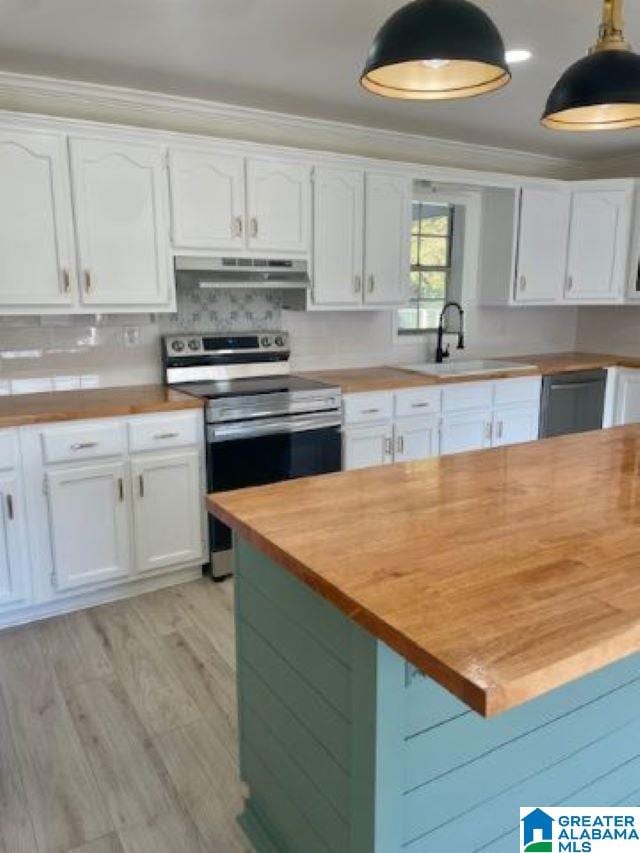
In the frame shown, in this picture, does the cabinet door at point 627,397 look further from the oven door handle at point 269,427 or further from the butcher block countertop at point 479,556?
the butcher block countertop at point 479,556

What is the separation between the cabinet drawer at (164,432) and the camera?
2.88 meters

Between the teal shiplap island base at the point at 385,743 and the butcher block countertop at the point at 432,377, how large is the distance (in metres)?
2.11


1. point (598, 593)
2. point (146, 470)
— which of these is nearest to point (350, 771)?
point (598, 593)

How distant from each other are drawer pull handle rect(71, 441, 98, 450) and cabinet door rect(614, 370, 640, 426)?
362cm

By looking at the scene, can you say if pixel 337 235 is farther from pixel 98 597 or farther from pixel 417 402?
pixel 98 597

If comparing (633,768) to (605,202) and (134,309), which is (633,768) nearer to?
(134,309)

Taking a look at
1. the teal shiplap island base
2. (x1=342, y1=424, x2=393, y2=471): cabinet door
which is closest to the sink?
(x1=342, y1=424, x2=393, y2=471): cabinet door

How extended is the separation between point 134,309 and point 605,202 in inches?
137

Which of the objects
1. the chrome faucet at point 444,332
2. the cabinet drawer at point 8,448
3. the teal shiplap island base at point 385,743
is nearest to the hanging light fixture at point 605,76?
the teal shiplap island base at point 385,743

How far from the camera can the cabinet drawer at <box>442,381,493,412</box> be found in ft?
12.6

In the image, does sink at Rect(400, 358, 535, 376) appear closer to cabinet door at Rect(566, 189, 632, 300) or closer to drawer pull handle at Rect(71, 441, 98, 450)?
cabinet door at Rect(566, 189, 632, 300)

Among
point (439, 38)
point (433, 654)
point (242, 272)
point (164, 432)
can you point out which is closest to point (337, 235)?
point (242, 272)

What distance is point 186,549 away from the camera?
3096 mm

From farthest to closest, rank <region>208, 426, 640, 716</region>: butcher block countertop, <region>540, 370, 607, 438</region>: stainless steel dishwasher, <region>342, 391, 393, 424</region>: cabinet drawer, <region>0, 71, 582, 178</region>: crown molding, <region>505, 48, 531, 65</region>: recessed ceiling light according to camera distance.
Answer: <region>540, 370, 607, 438</region>: stainless steel dishwasher < <region>342, 391, 393, 424</region>: cabinet drawer < <region>0, 71, 582, 178</region>: crown molding < <region>505, 48, 531, 65</region>: recessed ceiling light < <region>208, 426, 640, 716</region>: butcher block countertop
